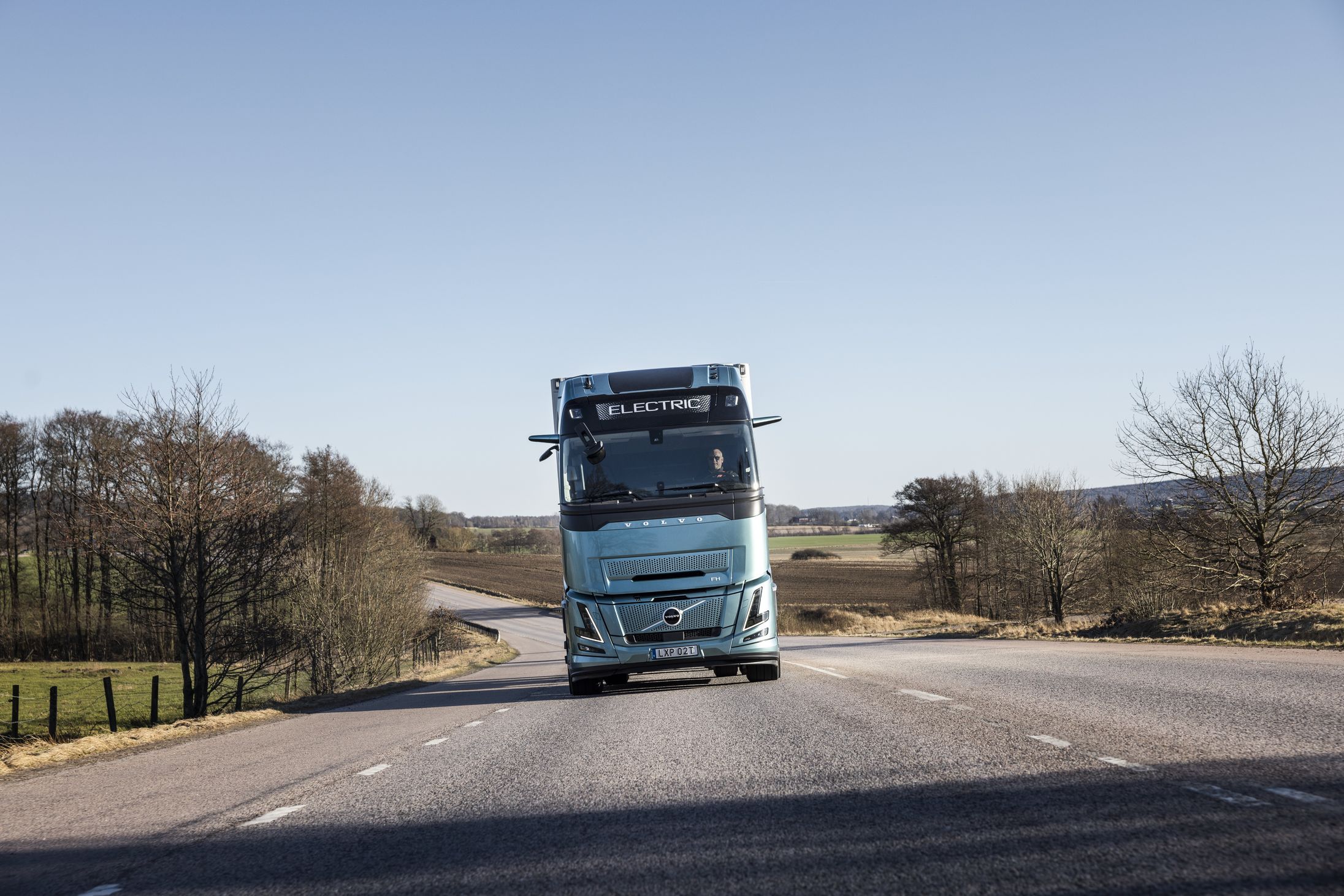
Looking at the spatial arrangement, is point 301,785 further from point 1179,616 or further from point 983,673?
point 1179,616

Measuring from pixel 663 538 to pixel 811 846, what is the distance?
8178 millimetres

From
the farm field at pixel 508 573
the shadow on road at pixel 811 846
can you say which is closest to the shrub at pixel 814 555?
the farm field at pixel 508 573

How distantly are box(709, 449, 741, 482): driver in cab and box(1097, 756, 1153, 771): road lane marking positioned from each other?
7114 mm

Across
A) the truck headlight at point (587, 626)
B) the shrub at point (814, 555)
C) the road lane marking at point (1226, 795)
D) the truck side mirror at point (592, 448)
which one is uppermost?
the truck side mirror at point (592, 448)

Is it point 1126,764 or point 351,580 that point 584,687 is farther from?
point 351,580

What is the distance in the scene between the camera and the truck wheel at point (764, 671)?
13797mm

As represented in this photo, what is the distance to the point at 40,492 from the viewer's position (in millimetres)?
51219

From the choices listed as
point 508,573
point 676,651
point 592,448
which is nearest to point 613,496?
point 592,448

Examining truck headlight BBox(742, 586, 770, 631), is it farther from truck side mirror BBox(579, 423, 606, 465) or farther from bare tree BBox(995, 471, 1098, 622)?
bare tree BBox(995, 471, 1098, 622)

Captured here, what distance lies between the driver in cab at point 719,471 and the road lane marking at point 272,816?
741 cm

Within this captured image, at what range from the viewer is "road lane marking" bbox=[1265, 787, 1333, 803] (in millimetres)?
4652

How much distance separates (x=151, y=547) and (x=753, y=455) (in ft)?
59.5

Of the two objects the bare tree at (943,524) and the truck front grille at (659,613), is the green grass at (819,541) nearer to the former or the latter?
the bare tree at (943,524)

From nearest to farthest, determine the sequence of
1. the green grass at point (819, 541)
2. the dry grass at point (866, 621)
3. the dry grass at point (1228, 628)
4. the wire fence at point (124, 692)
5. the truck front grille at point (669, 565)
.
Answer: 1. the truck front grille at point (669, 565)
2. the dry grass at point (1228, 628)
3. the wire fence at point (124, 692)
4. the dry grass at point (866, 621)
5. the green grass at point (819, 541)
